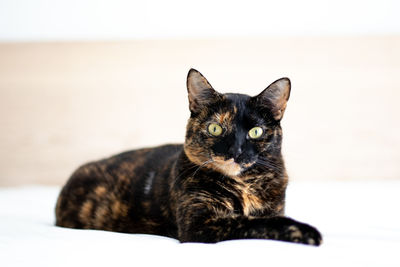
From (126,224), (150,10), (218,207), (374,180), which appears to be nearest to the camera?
(218,207)

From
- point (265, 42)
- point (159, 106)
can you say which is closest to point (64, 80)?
point (159, 106)

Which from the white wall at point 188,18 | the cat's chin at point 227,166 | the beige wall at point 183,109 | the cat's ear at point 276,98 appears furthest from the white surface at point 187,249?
the white wall at point 188,18

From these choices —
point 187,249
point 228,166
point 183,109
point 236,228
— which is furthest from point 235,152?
point 183,109

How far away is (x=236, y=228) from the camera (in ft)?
3.93

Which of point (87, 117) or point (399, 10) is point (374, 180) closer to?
point (399, 10)

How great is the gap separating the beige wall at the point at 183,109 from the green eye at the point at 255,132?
177cm

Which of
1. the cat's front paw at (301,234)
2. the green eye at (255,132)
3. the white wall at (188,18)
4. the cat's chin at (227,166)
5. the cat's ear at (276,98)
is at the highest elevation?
the white wall at (188,18)

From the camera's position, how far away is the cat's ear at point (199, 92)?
1493 mm

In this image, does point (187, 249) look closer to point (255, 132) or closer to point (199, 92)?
point (255, 132)

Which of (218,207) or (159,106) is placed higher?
(159,106)

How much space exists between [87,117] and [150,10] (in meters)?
0.90

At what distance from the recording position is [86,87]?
3.20m

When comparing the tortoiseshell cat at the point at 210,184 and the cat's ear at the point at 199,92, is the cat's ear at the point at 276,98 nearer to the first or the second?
the tortoiseshell cat at the point at 210,184

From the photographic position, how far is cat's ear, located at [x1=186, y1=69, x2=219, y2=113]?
58.8 inches
